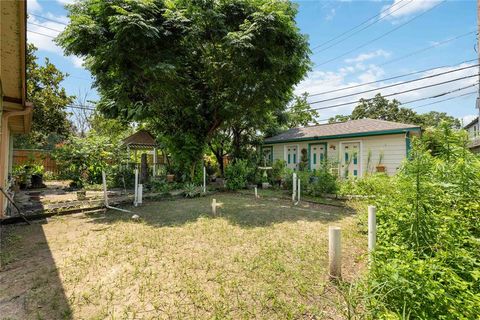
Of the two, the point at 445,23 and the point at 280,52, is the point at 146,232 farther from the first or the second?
the point at 445,23

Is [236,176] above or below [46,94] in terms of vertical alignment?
below

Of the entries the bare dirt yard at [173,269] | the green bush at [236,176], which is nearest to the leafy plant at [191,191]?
the green bush at [236,176]

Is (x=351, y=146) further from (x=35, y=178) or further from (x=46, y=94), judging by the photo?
(x=46, y=94)

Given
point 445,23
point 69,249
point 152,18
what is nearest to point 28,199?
point 69,249

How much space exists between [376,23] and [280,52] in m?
8.67

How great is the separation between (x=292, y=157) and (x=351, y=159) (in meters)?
3.47

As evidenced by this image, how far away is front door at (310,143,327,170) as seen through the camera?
12384mm

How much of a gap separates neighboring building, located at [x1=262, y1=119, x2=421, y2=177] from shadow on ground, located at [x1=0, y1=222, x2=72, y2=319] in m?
9.15

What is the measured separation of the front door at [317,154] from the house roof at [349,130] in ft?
1.89

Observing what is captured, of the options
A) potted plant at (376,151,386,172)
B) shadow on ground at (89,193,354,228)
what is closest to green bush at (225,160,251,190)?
shadow on ground at (89,193,354,228)

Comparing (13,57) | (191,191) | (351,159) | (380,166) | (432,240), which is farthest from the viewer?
(351,159)

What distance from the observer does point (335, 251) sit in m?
2.83

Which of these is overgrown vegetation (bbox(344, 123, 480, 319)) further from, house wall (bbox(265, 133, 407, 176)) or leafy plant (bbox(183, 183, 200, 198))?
leafy plant (bbox(183, 183, 200, 198))

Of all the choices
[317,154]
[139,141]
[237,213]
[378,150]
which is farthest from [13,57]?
[317,154]
